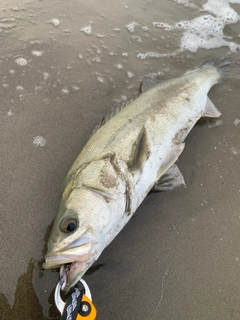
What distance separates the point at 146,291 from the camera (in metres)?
2.84

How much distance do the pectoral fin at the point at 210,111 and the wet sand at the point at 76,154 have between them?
0.47ft

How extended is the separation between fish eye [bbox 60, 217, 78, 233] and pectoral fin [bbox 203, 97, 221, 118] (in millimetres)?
2150

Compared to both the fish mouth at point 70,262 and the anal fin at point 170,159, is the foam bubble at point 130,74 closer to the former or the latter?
the anal fin at point 170,159

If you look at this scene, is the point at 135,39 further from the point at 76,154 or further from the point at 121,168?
the point at 121,168

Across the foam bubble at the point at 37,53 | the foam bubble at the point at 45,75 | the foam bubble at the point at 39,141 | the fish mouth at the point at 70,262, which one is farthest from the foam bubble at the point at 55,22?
the fish mouth at the point at 70,262

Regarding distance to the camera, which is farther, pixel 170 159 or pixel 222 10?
pixel 222 10

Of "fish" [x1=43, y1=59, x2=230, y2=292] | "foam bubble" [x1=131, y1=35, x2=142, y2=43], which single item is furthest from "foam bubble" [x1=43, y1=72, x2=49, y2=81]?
"foam bubble" [x1=131, y1=35, x2=142, y2=43]

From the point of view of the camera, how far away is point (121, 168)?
295 centimetres

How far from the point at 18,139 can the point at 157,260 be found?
6.36 feet

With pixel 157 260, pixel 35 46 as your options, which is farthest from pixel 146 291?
pixel 35 46

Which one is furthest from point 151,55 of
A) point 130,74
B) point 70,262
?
point 70,262

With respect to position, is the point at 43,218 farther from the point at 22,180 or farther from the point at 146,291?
the point at 146,291

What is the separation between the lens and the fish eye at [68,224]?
249 centimetres

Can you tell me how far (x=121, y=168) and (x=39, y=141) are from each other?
1.09 metres
